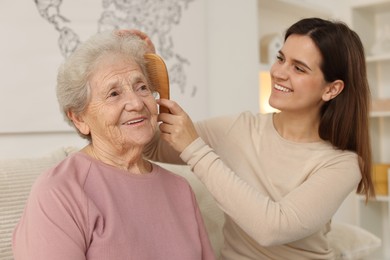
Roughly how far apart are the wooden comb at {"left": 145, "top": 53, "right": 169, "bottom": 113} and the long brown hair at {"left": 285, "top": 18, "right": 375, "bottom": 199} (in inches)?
21.2

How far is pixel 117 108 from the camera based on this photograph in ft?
4.48

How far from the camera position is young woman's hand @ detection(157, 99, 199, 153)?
1.50 metres

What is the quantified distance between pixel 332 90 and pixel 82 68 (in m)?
0.85

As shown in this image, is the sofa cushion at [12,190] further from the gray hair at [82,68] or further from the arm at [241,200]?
the arm at [241,200]

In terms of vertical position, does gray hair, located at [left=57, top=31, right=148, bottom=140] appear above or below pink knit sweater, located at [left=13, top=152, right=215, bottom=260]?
above

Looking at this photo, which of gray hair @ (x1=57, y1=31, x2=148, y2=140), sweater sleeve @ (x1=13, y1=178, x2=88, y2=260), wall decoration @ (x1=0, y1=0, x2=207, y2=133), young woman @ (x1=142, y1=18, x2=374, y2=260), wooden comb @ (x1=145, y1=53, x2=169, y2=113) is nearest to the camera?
sweater sleeve @ (x1=13, y1=178, x2=88, y2=260)

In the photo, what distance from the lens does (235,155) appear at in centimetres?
183

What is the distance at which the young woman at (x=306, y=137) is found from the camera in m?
1.72

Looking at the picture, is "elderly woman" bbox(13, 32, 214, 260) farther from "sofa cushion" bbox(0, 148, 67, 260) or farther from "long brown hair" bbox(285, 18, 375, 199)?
"long brown hair" bbox(285, 18, 375, 199)

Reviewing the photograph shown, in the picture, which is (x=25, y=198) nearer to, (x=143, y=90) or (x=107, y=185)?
(x=107, y=185)

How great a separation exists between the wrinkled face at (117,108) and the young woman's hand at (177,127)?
0.09 meters

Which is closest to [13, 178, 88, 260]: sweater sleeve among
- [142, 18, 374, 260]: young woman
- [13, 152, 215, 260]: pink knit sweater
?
[13, 152, 215, 260]: pink knit sweater

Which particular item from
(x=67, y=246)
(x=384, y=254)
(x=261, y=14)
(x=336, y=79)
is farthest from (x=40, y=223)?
(x=384, y=254)

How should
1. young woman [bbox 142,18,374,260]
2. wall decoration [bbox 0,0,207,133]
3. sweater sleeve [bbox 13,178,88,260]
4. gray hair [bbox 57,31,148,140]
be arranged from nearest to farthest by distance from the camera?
1. sweater sleeve [bbox 13,178,88,260]
2. gray hair [bbox 57,31,148,140]
3. young woman [bbox 142,18,374,260]
4. wall decoration [bbox 0,0,207,133]
